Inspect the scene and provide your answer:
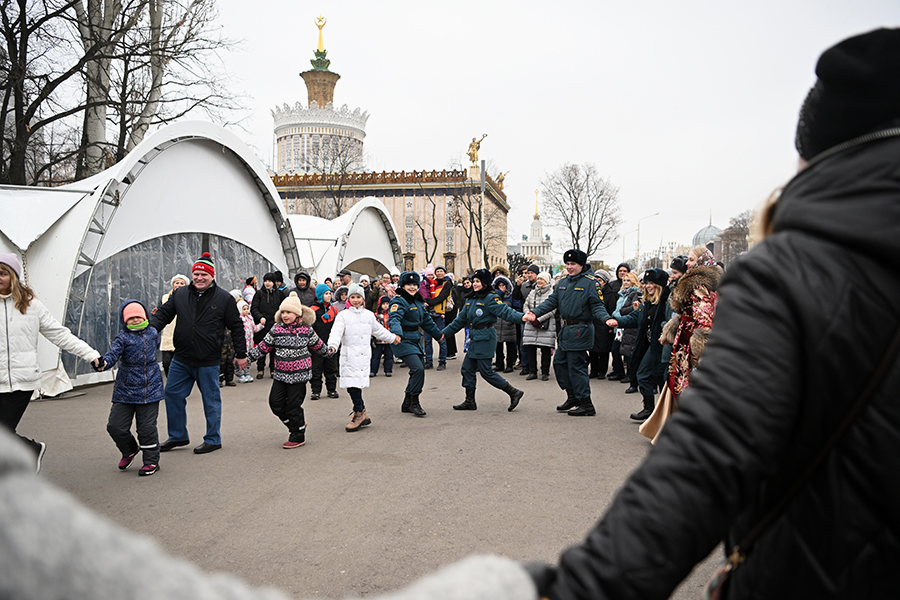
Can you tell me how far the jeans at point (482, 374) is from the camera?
9.11 metres

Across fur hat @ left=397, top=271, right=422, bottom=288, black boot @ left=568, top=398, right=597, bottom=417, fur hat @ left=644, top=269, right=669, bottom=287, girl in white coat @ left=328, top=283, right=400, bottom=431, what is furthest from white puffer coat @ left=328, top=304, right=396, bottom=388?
fur hat @ left=644, top=269, right=669, bottom=287

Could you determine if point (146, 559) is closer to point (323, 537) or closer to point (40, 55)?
point (323, 537)

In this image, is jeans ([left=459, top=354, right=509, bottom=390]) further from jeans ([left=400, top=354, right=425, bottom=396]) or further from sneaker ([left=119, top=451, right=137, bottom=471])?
sneaker ([left=119, top=451, right=137, bottom=471])

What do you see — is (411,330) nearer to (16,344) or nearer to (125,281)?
(16,344)

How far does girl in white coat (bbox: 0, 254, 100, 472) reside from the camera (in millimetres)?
5598

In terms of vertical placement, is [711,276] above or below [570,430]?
above

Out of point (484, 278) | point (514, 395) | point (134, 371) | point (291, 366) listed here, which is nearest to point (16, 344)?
point (134, 371)

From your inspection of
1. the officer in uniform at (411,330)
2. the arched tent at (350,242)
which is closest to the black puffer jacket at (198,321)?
the officer in uniform at (411,330)

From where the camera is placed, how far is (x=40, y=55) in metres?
15.4

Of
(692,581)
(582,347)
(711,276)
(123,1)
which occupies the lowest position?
(692,581)

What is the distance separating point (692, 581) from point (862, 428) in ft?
10.8

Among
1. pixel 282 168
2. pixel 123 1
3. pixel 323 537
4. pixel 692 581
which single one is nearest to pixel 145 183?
pixel 123 1

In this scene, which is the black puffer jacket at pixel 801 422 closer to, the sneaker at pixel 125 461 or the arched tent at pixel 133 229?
the sneaker at pixel 125 461

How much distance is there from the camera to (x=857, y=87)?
116 cm
